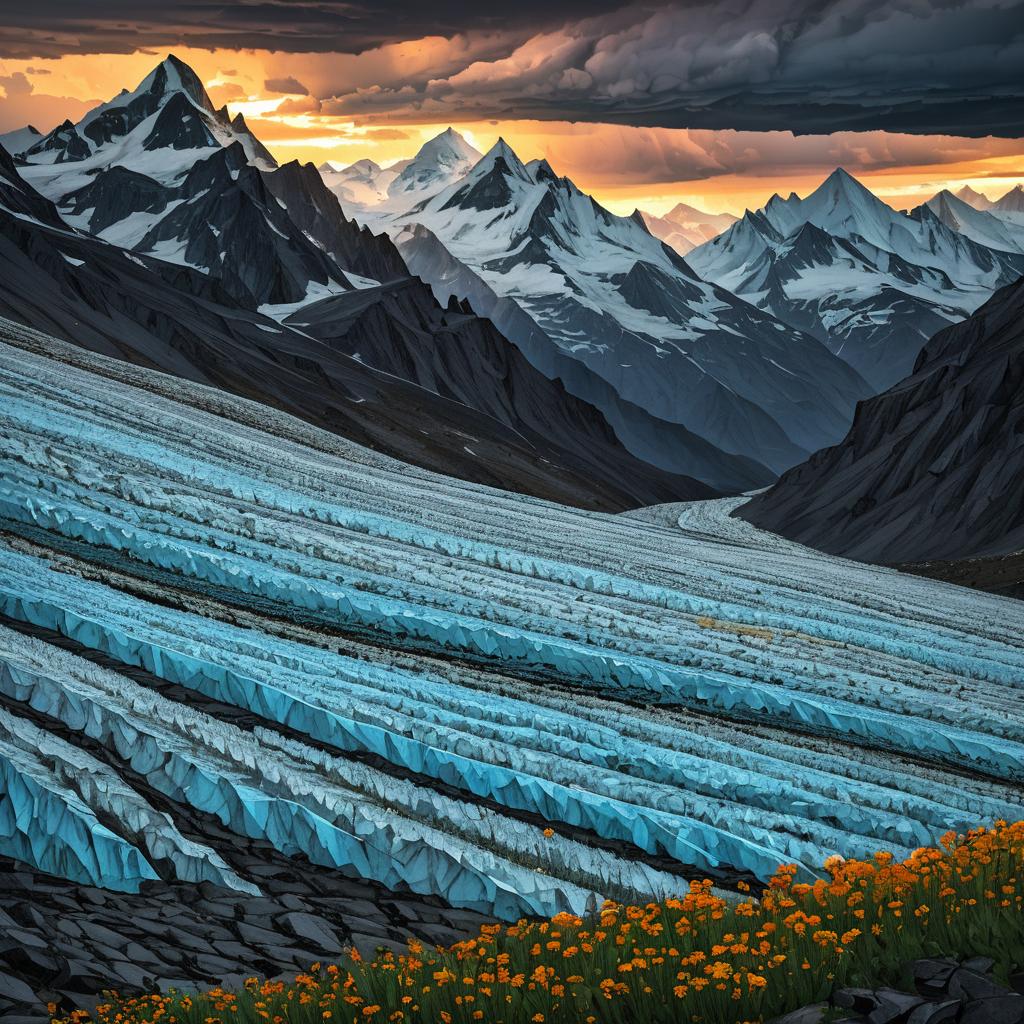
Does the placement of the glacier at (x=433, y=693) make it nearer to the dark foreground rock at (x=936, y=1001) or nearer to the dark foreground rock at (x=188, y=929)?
the dark foreground rock at (x=188, y=929)

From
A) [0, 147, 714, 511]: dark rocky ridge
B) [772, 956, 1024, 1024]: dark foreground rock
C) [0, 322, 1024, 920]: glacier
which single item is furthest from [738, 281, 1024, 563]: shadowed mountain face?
[772, 956, 1024, 1024]: dark foreground rock

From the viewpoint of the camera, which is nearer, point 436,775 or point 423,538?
point 436,775

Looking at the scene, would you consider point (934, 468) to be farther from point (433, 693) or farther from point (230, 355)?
point (433, 693)

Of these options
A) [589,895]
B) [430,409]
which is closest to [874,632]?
[589,895]

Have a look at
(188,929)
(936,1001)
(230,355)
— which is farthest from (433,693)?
(230,355)

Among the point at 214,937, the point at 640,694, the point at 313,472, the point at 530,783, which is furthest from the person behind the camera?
the point at 313,472

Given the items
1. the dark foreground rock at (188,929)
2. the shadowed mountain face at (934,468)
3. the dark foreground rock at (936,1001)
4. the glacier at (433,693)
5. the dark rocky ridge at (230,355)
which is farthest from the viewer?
the dark rocky ridge at (230,355)

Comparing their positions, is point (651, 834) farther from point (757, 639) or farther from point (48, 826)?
point (757, 639)

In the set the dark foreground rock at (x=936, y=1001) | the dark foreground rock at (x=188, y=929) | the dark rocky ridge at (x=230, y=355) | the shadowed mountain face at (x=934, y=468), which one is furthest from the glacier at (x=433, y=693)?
the dark rocky ridge at (x=230, y=355)
